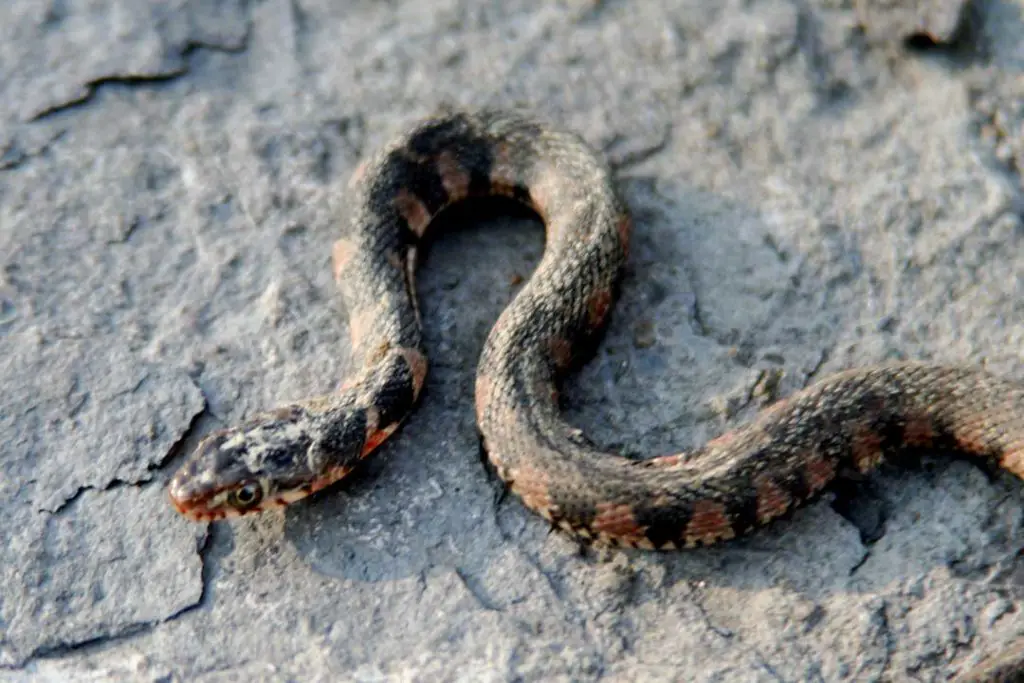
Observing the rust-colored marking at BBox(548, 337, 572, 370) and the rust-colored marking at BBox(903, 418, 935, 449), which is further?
the rust-colored marking at BBox(548, 337, 572, 370)

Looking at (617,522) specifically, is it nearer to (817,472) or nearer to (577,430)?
(577,430)

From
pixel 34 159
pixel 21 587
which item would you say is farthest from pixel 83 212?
pixel 21 587

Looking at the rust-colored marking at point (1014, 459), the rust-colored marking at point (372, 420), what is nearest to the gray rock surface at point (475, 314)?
the rust-colored marking at point (1014, 459)

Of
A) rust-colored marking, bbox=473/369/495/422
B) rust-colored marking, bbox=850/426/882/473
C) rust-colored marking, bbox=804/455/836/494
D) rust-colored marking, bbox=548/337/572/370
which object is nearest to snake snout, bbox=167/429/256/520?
rust-colored marking, bbox=473/369/495/422

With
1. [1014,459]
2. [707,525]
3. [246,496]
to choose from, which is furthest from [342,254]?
[1014,459]

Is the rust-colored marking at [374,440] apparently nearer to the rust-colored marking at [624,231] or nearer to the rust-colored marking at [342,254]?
the rust-colored marking at [342,254]

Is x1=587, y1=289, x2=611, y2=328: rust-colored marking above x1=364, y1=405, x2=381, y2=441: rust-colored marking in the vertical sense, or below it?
above

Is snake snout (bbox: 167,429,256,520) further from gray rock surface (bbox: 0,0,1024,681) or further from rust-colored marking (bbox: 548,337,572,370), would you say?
rust-colored marking (bbox: 548,337,572,370)
